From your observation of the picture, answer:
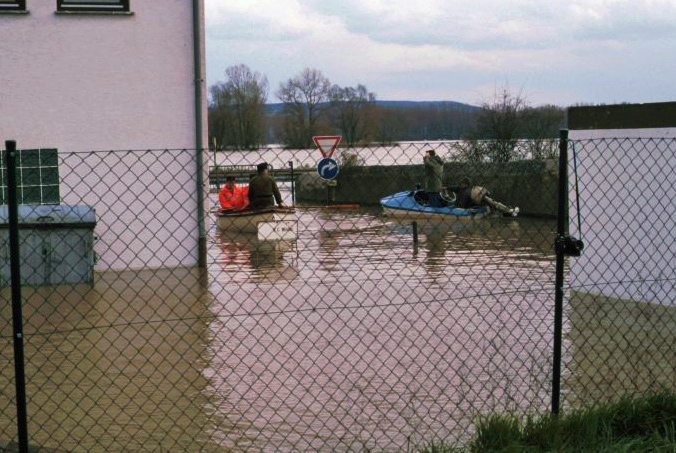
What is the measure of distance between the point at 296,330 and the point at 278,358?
4.85 ft

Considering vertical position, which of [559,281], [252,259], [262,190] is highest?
[559,281]

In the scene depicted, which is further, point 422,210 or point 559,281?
point 422,210

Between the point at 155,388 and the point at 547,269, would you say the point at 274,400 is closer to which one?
the point at 155,388

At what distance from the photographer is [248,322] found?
12312 millimetres

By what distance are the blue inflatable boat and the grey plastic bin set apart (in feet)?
45.3

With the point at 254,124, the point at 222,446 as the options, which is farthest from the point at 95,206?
the point at 254,124

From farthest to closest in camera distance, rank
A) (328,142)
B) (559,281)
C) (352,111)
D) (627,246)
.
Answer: (352,111) → (328,142) → (627,246) → (559,281)

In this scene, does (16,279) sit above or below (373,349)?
above

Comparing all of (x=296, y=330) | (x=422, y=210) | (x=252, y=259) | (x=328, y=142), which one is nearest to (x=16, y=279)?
(x=296, y=330)

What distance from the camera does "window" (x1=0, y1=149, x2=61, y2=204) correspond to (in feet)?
56.1

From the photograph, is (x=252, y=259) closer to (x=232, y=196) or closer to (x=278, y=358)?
(x=232, y=196)

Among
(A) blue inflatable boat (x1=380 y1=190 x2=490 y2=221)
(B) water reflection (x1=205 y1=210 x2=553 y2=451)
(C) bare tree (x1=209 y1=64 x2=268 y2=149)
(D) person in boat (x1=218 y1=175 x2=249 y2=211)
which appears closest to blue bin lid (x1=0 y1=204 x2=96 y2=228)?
(B) water reflection (x1=205 y1=210 x2=553 y2=451)

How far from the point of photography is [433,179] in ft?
97.8

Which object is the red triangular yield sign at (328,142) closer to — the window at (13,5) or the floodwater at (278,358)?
the floodwater at (278,358)
